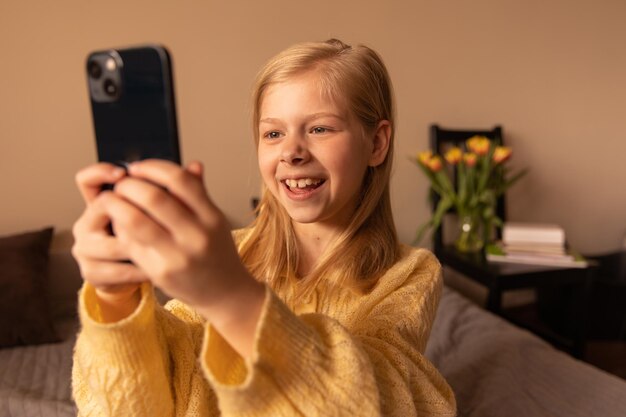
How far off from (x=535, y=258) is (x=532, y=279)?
14cm

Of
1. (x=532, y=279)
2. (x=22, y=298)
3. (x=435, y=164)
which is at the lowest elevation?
(x=532, y=279)

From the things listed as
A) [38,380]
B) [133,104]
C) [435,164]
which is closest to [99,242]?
[133,104]

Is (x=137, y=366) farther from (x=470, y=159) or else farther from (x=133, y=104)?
(x=470, y=159)

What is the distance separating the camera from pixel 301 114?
64cm

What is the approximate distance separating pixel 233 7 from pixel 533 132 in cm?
159

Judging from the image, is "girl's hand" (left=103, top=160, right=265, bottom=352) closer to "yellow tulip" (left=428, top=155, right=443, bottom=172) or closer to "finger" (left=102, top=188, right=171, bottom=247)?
"finger" (left=102, top=188, right=171, bottom=247)

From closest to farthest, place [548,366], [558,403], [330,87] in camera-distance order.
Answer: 1. [330,87]
2. [558,403]
3. [548,366]

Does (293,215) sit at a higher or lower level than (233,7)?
lower

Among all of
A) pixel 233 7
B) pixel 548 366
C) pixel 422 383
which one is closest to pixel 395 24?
pixel 233 7

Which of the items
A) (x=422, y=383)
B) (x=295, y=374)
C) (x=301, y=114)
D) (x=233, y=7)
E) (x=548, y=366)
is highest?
(x=233, y=7)

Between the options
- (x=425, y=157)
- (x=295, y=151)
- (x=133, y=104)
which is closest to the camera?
(x=133, y=104)

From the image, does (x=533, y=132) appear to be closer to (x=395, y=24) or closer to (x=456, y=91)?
(x=456, y=91)

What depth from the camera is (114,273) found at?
1.21 feet

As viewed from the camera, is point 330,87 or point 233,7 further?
point 233,7
